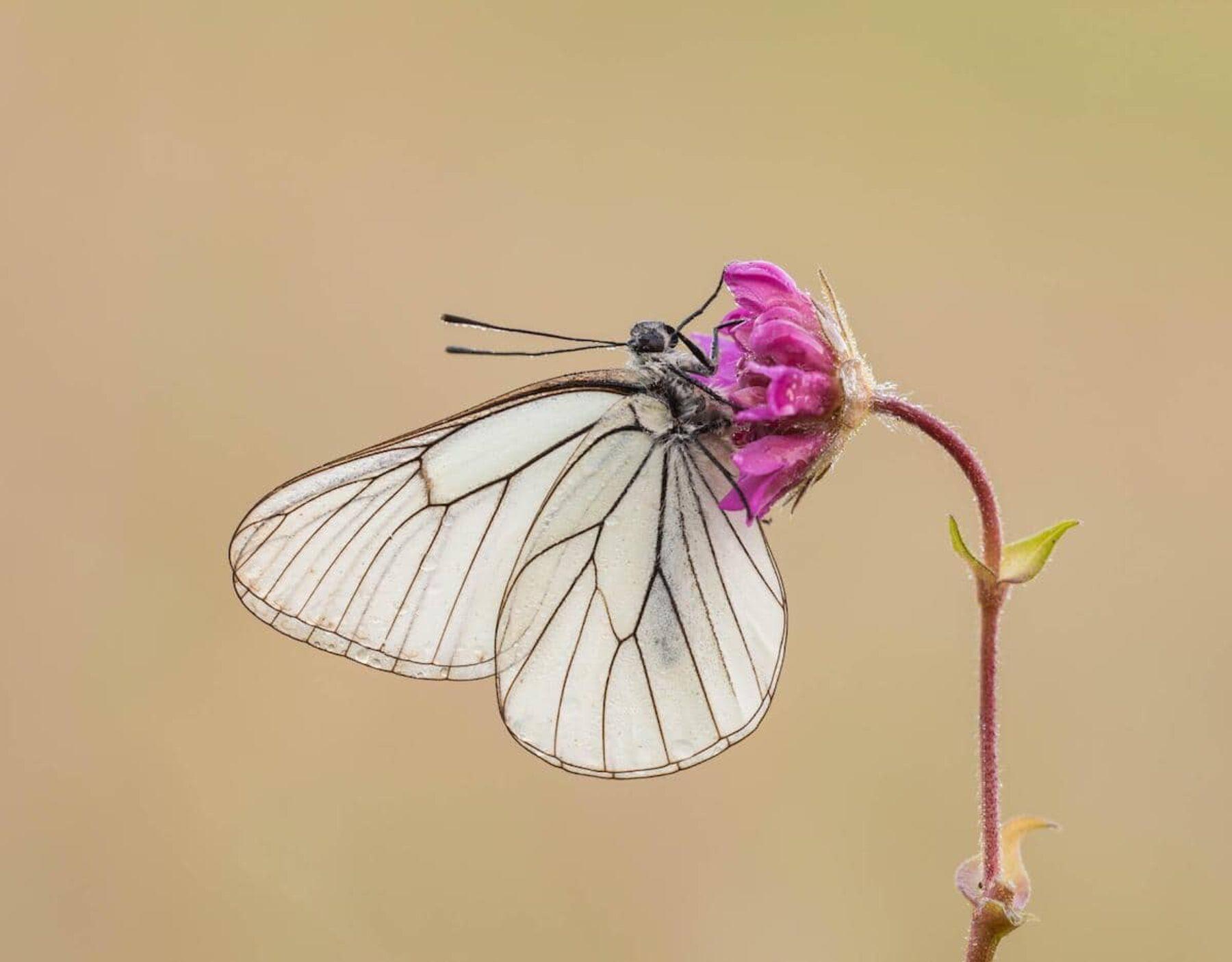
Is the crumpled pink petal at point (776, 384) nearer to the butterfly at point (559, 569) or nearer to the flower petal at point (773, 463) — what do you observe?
the flower petal at point (773, 463)

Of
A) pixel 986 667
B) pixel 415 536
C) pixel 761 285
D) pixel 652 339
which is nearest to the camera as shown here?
pixel 986 667

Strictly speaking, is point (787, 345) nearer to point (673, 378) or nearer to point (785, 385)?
point (785, 385)

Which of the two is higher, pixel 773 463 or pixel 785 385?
pixel 785 385

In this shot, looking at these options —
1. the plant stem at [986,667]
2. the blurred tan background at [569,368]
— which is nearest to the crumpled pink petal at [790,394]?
the plant stem at [986,667]

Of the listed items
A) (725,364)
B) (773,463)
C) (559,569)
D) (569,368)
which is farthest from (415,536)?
(569,368)

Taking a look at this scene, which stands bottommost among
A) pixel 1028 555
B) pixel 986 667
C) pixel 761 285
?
pixel 986 667

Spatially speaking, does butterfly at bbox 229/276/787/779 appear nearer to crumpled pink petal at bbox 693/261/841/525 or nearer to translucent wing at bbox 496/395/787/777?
translucent wing at bbox 496/395/787/777

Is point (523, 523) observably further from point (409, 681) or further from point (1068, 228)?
point (1068, 228)

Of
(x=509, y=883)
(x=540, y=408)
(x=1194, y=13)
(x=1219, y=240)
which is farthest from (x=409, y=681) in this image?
(x=1194, y=13)
